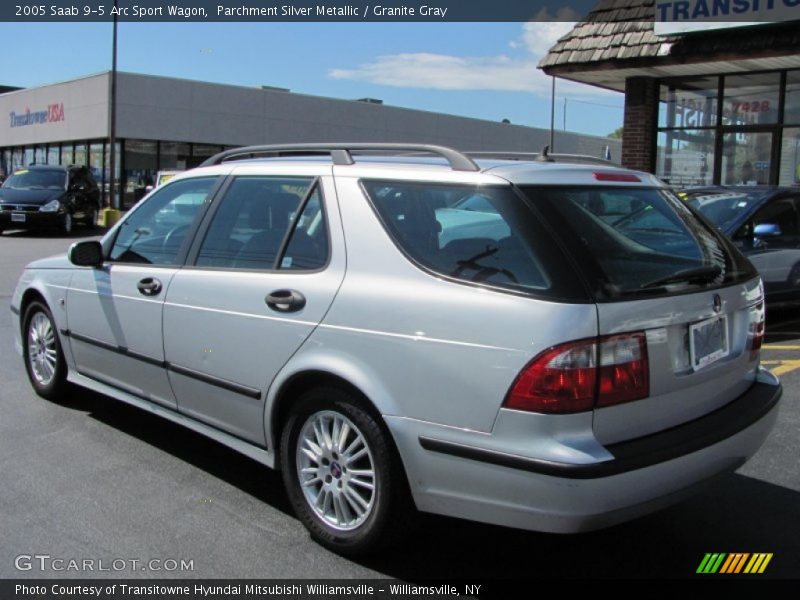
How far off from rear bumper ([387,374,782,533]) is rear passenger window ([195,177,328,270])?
0.98 m

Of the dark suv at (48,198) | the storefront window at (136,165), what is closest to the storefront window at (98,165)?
the storefront window at (136,165)

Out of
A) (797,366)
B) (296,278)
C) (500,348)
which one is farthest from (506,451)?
(797,366)

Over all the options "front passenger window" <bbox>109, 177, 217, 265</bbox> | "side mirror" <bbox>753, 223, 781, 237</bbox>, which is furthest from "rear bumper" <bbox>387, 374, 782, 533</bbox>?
"side mirror" <bbox>753, 223, 781, 237</bbox>

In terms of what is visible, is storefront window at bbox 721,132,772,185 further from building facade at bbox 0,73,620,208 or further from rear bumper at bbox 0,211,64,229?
building facade at bbox 0,73,620,208

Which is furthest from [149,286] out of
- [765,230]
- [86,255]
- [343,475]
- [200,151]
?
[200,151]

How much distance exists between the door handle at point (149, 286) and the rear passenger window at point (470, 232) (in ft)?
4.70

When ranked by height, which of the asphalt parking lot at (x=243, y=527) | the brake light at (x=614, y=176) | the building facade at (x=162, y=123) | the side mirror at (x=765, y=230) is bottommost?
the asphalt parking lot at (x=243, y=527)

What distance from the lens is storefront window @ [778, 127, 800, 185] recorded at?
40.5 ft

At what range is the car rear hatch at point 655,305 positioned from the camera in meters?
2.80

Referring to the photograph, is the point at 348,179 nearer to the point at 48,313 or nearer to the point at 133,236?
the point at 133,236

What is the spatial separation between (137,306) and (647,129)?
11.0m

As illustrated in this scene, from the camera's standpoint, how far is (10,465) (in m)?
4.30

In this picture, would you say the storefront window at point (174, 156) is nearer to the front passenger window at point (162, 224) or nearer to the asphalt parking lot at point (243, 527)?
the front passenger window at point (162, 224)

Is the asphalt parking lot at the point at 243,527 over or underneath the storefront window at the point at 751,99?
underneath
